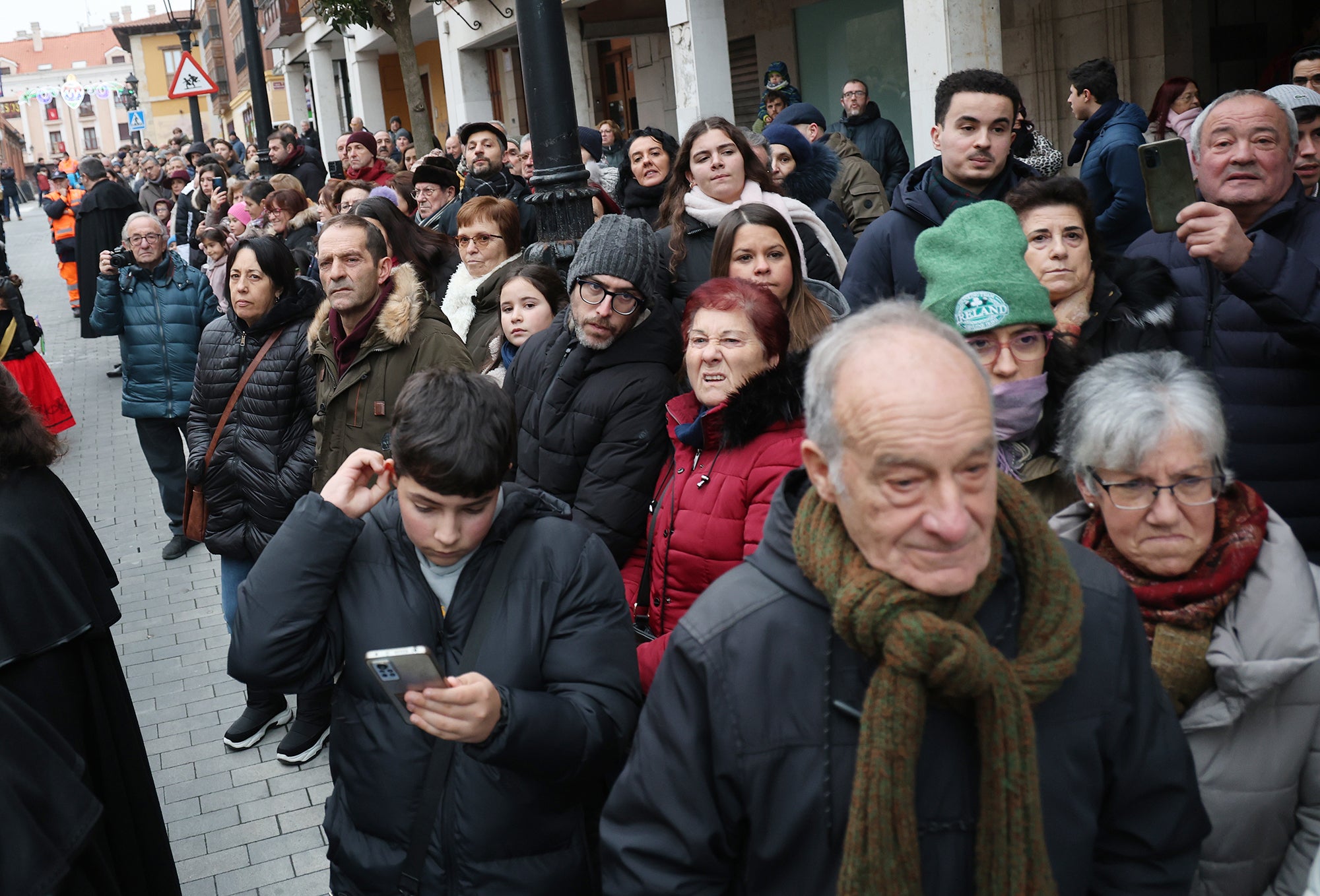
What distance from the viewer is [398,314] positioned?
4.50m

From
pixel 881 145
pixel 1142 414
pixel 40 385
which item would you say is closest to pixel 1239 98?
pixel 1142 414

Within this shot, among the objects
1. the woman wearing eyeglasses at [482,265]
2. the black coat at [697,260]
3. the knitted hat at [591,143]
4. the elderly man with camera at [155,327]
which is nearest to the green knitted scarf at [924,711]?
the black coat at [697,260]

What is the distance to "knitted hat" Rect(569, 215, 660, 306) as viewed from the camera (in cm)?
367

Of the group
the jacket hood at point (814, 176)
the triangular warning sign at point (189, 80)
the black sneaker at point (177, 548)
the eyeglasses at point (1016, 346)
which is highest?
the triangular warning sign at point (189, 80)

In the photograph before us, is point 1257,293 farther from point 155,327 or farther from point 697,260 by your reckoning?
point 155,327

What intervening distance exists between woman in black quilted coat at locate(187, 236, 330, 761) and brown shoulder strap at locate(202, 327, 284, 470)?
2 cm

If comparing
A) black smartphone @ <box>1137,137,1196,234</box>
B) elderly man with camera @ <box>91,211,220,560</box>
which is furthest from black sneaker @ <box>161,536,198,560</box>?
black smartphone @ <box>1137,137,1196,234</box>

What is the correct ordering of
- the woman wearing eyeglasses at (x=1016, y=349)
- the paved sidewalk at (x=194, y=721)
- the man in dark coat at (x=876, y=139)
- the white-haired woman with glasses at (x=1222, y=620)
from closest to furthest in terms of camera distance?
the white-haired woman with glasses at (x=1222, y=620) → the woman wearing eyeglasses at (x=1016, y=349) → the paved sidewalk at (x=194, y=721) → the man in dark coat at (x=876, y=139)

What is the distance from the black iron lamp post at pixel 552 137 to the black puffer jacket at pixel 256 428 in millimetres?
1116

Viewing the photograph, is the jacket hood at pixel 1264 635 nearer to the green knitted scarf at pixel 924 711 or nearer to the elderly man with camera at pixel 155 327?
the green knitted scarf at pixel 924 711

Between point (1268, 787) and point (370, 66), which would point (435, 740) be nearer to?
point (1268, 787)

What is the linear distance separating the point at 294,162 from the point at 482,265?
9.86m

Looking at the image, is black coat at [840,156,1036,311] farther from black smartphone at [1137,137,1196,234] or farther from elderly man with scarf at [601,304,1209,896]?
elderly man with scarf at [601,304,1209,896]

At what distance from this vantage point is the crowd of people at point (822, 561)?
1.78 meters
